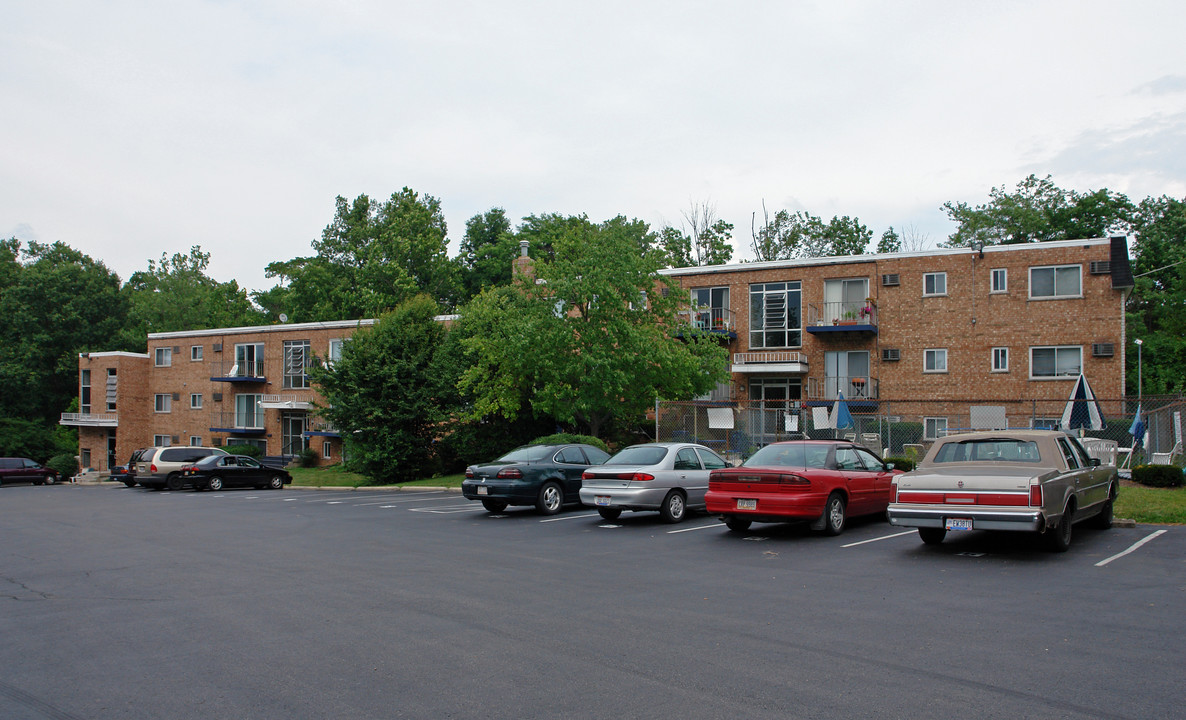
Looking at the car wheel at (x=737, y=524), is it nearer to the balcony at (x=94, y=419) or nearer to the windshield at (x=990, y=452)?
the windshield at (x=990, y=452)

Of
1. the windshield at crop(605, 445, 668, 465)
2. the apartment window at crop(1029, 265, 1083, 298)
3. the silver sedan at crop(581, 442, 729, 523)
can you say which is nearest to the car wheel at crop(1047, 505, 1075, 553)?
the silver sedan at crop(581, 442, 729, 523)

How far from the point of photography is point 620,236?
1083 inches

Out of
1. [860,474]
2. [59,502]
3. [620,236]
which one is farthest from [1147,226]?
[59,502]

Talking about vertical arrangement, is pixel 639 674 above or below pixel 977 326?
below

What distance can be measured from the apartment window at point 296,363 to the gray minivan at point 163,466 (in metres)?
13.4

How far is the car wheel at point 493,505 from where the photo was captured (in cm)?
1703

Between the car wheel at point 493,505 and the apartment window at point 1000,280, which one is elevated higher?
the apartment window at point 1000,280

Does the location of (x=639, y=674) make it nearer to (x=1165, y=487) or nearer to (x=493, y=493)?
(x=493, y=493)

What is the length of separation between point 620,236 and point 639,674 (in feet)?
73.8

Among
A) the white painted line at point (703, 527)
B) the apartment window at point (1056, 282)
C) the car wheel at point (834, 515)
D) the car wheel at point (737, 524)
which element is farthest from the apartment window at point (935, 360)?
the car wheel at point (737, 524)

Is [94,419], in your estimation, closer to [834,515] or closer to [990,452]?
[834,515]

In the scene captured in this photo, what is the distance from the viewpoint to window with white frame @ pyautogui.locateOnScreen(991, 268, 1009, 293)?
30.6 metres

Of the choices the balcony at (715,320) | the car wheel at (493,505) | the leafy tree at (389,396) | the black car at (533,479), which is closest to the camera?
the black car at (533,479)

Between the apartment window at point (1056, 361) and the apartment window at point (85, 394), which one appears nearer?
the apartment window at point (1056, 361)
